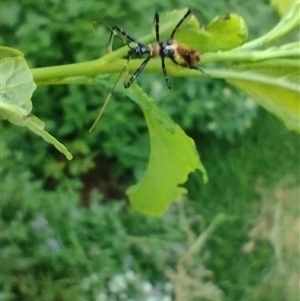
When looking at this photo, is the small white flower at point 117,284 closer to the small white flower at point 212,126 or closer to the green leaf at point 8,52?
the small white flower at point 212,126

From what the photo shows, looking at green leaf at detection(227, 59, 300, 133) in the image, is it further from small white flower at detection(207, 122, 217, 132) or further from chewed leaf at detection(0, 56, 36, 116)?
small white flower at detection(207, 122, 217, 132)

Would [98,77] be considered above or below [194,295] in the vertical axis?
below

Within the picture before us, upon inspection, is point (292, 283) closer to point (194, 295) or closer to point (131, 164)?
point (194, 295)

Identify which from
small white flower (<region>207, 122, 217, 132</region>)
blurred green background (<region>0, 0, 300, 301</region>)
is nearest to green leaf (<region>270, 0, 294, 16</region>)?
blurred green background (<region>0, 0, 300, 301</region>)

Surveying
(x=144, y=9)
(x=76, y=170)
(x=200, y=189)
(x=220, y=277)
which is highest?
(x=144, y=9)

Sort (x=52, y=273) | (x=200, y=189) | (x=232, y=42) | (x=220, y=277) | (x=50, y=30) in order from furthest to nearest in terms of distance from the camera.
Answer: (x=200, y=189)
(x=220, y=277)
(x=50, y=30)
(x=52, y=273)
(x=232, y=42)

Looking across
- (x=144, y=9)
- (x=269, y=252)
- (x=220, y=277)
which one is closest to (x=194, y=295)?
(x=220, y=277)

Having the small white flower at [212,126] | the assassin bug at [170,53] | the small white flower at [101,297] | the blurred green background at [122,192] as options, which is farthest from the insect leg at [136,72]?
the small white flower at [212,126]
